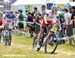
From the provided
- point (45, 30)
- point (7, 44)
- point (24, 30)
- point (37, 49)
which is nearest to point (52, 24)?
point (45, 30)

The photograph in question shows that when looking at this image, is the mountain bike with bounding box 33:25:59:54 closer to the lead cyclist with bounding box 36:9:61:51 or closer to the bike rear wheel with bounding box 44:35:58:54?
the bike rear wheel with bounding box 44:35:58:54

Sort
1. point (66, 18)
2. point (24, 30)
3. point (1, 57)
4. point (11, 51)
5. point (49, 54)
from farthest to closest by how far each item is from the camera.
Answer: point (24, 30) → point (66, 18) → point (11, 51) → point (49, 54) → point (1, 57)

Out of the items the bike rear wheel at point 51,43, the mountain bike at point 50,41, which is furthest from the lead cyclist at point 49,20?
the bike rear wheel at point 51,43

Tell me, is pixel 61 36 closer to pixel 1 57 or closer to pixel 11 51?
pixel 11 51

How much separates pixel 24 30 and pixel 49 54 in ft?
40.1

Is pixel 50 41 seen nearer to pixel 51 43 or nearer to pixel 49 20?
pixel 51 43

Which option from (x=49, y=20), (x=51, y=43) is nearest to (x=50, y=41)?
(x=51, y=43)

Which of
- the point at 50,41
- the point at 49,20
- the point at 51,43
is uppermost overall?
the point at 49,20

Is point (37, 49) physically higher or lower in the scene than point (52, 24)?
lower

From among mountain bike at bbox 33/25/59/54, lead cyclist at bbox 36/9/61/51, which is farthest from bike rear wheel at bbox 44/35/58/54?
lead cyclist at bbox 36/9/61/51

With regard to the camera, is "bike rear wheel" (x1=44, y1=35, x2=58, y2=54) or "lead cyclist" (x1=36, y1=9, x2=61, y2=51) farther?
"bike rear wheel" (x1=44, y1=35, x2=58, y2=54)

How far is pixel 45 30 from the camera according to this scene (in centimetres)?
1502

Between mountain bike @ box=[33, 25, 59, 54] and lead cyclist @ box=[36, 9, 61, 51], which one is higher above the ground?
lead cyclist @ box=[36, 9, 61, 51]

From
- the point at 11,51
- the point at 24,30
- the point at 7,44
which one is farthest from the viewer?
the point at 24,30
